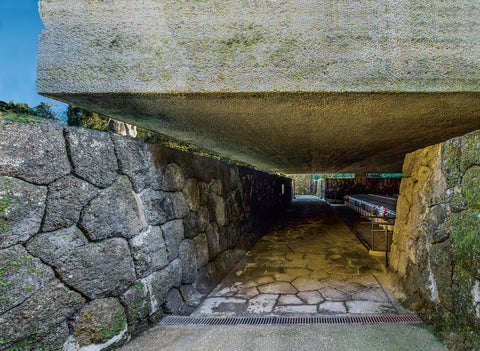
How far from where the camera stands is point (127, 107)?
7.43 feet

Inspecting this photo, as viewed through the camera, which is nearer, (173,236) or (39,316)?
(39,316)

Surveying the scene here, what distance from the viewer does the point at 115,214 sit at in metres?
1.92

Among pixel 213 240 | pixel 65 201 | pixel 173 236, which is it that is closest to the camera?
pixel 65 201

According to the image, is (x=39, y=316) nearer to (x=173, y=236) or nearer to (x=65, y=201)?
(x=65, y=201)

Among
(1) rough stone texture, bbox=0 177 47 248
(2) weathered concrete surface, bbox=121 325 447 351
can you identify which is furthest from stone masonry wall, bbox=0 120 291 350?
(2) weathered concrete surface, bbox=121 325 447 351

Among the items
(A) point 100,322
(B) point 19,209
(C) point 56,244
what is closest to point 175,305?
(A) point 100,322

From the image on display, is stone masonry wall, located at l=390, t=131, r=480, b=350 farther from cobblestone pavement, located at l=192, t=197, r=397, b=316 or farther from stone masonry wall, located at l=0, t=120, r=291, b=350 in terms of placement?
stone masonry wall, located at l=0, t=120, r=291, b=350

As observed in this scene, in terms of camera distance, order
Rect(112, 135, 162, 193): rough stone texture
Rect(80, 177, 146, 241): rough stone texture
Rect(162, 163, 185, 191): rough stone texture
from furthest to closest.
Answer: Rect(162, 163, 185, 191): rough stone texture < Rect(112, 135, 162, 193): rough stone texture < Rect(80, 177, 146, 241): rough stone texture

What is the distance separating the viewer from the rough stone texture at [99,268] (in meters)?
1.59

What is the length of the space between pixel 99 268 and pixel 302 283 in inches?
104

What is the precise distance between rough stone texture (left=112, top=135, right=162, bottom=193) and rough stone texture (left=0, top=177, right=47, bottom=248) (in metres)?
0.65

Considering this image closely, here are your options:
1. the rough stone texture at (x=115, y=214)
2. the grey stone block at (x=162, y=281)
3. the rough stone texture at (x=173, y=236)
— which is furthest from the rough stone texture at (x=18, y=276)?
the rough stone texture at (x=173, y=236)

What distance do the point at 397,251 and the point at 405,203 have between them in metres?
0.66

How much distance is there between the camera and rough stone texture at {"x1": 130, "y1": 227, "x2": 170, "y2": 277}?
2078mm
